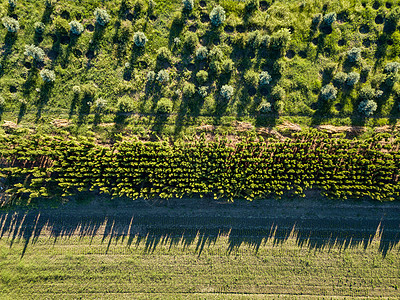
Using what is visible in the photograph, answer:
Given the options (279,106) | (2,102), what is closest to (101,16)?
(2,102)

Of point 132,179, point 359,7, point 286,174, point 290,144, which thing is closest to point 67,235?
point 132,179

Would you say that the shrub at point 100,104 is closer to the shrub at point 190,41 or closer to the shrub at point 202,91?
the shrub at point 202,91

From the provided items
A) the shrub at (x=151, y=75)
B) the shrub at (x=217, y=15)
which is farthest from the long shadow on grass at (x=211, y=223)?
the shrub at (x=217, y=15)

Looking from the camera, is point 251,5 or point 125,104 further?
point 251,5

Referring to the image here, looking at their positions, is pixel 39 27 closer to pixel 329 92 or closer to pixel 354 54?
pixel 329 92

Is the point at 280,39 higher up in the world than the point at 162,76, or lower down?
higher up

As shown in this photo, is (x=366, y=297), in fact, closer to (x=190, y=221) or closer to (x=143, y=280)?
(x=190, y=221)

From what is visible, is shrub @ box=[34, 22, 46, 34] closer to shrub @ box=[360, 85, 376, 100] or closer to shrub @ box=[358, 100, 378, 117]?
shrub @ box=[360, 85, 376, 100]

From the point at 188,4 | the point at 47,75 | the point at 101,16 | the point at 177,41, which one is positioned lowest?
the point at 47,75
